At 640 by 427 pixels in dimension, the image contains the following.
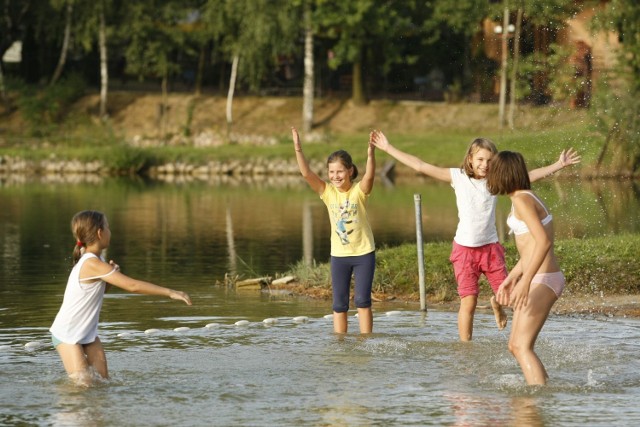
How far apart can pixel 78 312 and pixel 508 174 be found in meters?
3.01

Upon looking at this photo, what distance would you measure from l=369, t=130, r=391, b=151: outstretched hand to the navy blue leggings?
0.94 meters

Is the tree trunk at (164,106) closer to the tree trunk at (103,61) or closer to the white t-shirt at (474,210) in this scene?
the tree trunk at (103,61)

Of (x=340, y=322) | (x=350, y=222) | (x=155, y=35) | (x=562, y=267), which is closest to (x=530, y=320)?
(x=350, y=222)

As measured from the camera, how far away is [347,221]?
11.5 meters

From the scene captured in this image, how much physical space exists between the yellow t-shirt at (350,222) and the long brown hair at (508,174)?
253 cm

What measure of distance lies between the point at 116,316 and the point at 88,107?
1774 inches

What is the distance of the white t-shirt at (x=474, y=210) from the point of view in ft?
35.9

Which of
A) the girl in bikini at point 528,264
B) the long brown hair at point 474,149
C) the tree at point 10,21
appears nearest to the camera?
the girl in bikini at point 528,264

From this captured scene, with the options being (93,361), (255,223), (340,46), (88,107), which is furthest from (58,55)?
(93,361)

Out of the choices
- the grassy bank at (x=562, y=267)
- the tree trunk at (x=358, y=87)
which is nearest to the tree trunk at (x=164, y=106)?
the tree trunk at (x=358, y=87)

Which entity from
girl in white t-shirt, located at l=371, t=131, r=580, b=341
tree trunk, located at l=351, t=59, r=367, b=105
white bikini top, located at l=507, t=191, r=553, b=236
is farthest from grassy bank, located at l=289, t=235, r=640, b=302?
tree trunk, located at l=351, t=59, r=367, b=105

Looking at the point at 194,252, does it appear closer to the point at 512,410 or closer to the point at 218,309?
the point at 218,309

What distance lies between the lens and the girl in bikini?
345 inches

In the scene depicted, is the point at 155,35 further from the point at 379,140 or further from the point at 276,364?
the point at 276,364
